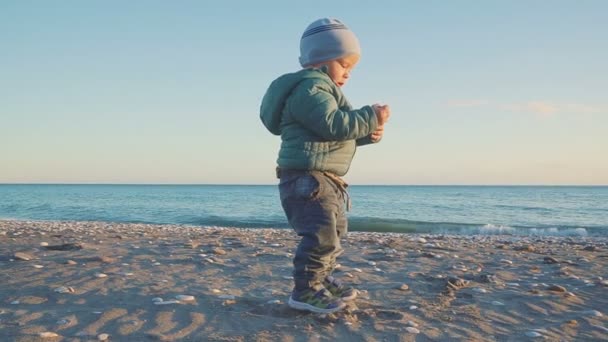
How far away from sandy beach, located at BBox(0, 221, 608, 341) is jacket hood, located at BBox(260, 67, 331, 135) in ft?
4.75

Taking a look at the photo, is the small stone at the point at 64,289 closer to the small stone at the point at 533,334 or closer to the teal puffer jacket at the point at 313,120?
the teal puffer jacket at the point at 313,120

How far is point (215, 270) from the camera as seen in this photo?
5.61 m

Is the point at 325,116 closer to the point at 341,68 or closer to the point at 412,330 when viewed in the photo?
the point at 341,68

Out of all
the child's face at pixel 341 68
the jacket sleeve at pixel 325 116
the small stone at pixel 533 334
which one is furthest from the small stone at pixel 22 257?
the small stone at pixel 533 334

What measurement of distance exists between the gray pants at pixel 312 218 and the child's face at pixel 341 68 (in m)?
0.80

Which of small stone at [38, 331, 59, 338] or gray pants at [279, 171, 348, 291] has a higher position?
gray pants at [279, 171, 348, 291]

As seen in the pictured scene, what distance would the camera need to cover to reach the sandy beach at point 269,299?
343 centimetres

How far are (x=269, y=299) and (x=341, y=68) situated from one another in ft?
6.50

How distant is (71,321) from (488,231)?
17504 mm

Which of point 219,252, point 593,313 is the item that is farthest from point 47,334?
point 593,313

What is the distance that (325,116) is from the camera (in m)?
3.55

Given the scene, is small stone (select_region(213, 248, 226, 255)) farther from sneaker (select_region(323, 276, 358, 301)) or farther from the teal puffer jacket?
the teal puffer jacket

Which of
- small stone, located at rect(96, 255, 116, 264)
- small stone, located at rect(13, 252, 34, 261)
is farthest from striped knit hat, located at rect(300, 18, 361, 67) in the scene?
small stone, located at rect(13, 252, 34, 261)

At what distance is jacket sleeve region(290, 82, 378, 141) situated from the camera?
11.7 ft
